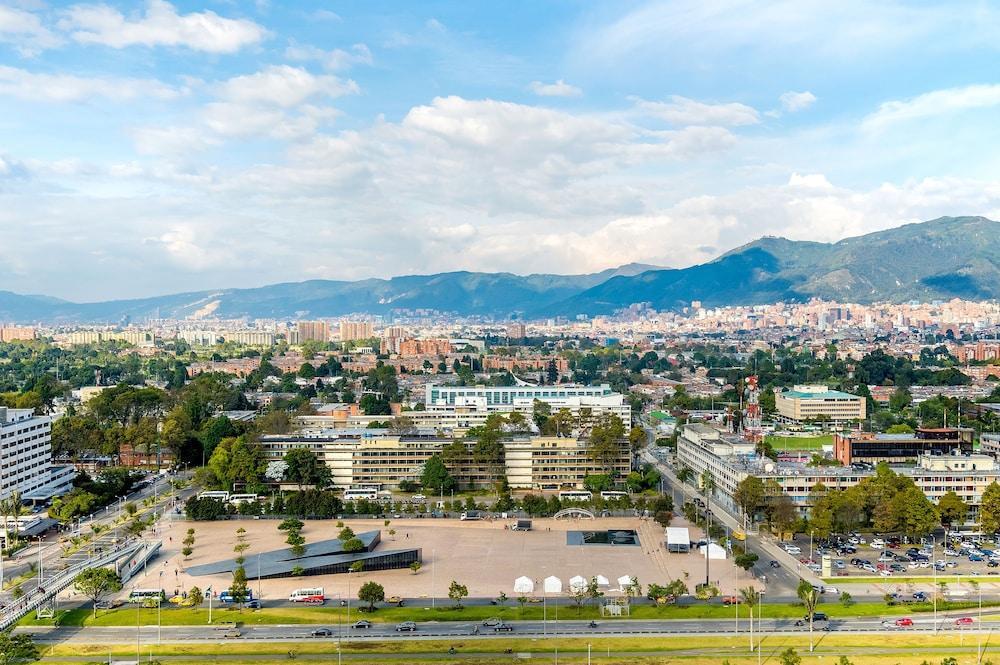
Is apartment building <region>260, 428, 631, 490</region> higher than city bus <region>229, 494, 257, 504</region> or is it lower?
higher

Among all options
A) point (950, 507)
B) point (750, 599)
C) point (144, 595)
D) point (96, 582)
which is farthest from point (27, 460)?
point (950, 507)

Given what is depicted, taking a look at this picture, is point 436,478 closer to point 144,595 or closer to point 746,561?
point 144,595

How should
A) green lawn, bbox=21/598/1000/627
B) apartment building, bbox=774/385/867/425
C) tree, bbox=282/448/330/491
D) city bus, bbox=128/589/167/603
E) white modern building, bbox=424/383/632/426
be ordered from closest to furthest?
green lawn, bbox=21/598/1000/627, city bus, bbox=128/589/167/603, tree, bbox=282/448/330/491, white modern building, bbox=424/383/632/426, apartment building, bbox=774/385/867/425

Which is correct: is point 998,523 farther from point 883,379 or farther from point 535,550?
point 883,379

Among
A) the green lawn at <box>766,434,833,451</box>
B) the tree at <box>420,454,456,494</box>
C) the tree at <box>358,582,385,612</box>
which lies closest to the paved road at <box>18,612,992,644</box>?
the tree at <box>358,582,385,612</box>

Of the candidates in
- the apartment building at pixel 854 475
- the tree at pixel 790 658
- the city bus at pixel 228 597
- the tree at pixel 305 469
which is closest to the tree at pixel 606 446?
the apartment building at pixel 854 475

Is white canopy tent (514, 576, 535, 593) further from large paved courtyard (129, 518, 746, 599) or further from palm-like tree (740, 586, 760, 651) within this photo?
palm-like tree (740, 586, 760, 651)

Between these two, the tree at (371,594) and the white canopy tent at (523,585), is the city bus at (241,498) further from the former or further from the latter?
the white canopy tent at (523,585)
